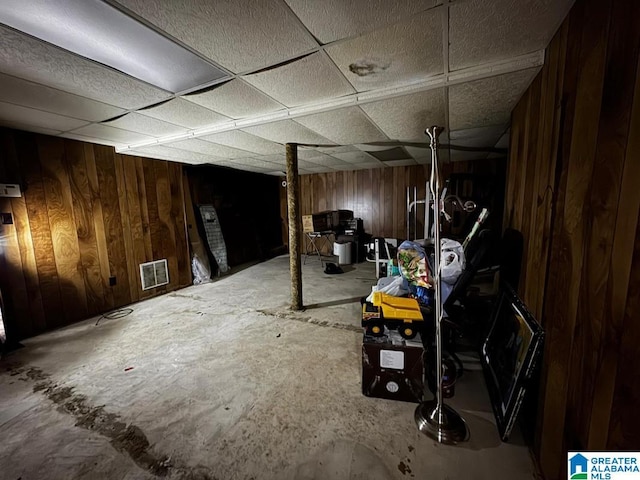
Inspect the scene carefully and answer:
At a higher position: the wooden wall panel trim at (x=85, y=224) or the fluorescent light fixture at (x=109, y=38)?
the fluorescent light fixture at (x=109, y=38)

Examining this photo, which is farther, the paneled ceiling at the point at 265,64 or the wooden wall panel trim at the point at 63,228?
the wooden wall panel trim at the point at 63,228

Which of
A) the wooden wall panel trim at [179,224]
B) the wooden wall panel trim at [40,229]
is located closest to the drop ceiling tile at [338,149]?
the wooden wall panel trim at [179,224]

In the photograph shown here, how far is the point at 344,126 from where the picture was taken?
9.03ft

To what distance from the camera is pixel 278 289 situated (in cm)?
421

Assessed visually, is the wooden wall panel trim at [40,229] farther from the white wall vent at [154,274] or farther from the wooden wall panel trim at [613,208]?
the wooden wall panel trim at [613,208]

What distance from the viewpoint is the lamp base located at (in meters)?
1.45

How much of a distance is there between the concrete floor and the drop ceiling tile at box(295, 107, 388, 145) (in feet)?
7.15

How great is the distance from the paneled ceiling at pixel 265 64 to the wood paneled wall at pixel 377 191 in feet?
8.14

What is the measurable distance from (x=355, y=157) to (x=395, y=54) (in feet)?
10.0

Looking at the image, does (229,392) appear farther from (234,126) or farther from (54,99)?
(54,99)

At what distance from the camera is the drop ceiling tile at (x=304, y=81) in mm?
1634

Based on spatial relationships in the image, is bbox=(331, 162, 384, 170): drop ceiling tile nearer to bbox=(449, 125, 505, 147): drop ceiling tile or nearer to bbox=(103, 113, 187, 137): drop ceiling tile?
bbox=(449, 125, 505, 147): drop ceiling tile

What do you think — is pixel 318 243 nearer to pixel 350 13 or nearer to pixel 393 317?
pixel 393 317

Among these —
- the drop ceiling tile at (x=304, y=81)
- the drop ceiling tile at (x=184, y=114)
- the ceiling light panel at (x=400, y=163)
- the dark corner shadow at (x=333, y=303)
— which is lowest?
the dark corner shadow at (x=333, y=303)
